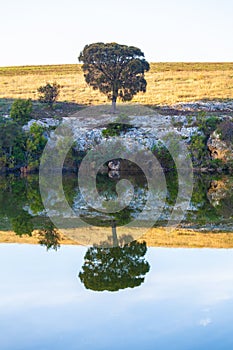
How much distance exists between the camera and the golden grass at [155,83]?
60.5 m

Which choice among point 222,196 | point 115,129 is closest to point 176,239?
point 222,196

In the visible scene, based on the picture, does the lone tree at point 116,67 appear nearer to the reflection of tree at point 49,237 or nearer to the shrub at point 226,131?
the shrub at point 226,131

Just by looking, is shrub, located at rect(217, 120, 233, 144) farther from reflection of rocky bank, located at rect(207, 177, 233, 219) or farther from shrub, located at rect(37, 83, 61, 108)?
shrub, located at rect(37, 83, 61, 108)

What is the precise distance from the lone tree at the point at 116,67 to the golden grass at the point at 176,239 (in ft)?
106

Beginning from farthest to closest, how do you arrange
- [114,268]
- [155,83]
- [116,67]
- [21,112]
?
[155,83], [116,67], [21,112], [114,268]

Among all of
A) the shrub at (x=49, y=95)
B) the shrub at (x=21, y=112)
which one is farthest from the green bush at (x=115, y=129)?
the shrub at (x=49, y=95)

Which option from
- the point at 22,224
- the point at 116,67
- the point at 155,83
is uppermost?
the point at 116,67

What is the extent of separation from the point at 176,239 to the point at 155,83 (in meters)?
53.9

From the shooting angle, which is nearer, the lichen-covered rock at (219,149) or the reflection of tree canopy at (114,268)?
the reflection of tree canopy at (114,268)

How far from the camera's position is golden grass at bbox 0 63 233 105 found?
6053cm

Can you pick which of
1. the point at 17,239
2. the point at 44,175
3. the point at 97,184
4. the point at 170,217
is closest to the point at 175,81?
the point at 44,175

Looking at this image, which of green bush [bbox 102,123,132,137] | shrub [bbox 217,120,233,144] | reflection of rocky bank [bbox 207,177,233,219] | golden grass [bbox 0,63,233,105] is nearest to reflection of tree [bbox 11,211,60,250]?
reflection of rocky bank [bbox 207,177,233,219]

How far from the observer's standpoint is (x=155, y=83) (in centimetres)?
6994

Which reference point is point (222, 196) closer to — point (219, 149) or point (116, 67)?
point (219, 149)
